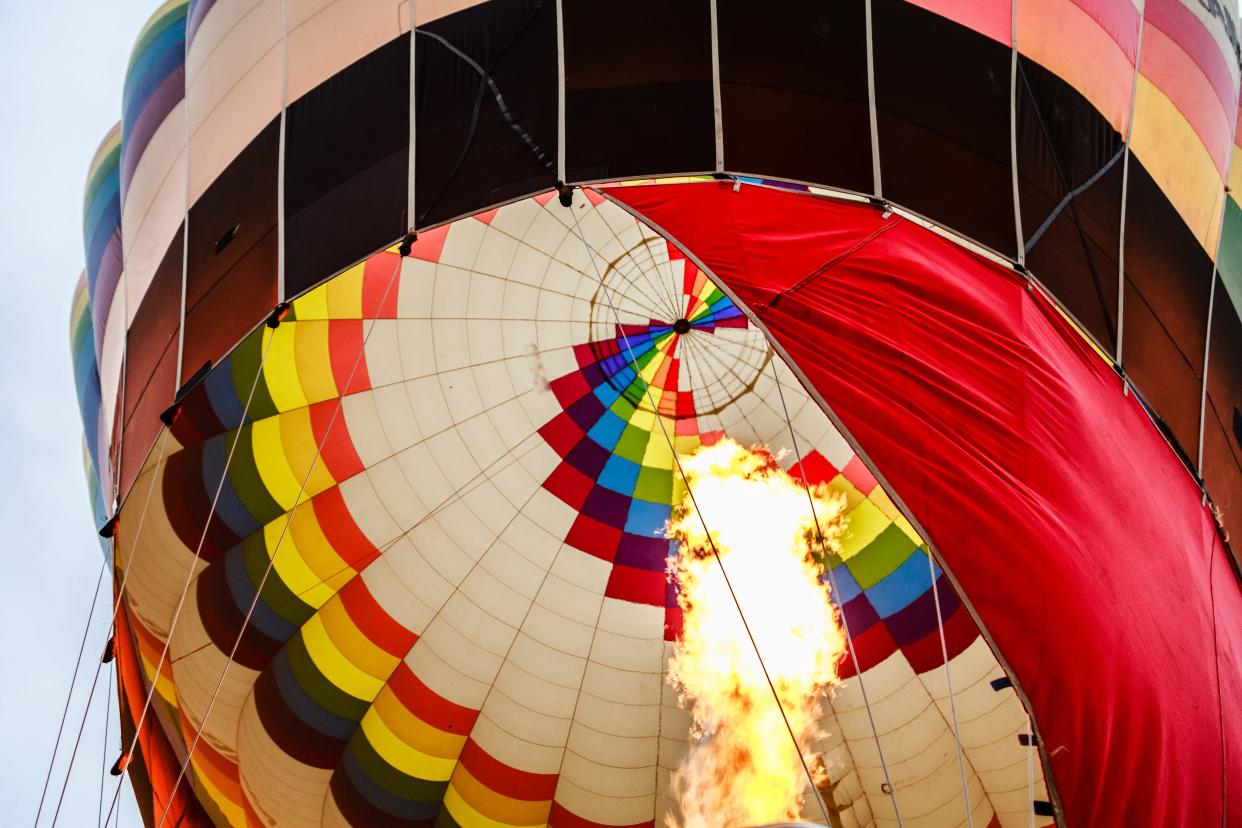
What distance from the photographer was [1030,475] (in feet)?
13.8

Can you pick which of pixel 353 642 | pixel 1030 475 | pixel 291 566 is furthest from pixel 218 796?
pixel 1030 475

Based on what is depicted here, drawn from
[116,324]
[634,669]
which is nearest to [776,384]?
[634,669]

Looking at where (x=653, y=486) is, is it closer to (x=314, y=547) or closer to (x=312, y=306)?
(x=314, y=547)

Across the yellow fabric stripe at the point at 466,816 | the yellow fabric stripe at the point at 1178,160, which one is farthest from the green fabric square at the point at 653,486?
the yellow fabric stripe at the point at 1178,160

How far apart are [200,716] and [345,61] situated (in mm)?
3382

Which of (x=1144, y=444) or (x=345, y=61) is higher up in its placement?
(x=345, y=61)

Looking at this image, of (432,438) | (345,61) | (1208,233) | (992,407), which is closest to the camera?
(992,407)

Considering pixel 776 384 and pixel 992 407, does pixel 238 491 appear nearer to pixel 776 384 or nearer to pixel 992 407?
pixel 776 384

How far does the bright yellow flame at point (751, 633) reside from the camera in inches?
259

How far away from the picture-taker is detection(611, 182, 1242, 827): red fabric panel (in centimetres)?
393

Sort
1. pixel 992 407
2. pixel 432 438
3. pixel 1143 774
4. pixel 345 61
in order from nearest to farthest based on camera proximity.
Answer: pixel 1143 774, pixel 992 407, pixel 345 61, pixel 432 438

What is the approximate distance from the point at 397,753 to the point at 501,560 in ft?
3.77

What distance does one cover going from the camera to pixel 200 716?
615cm

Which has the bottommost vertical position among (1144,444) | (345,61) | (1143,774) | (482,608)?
(1143,774)
